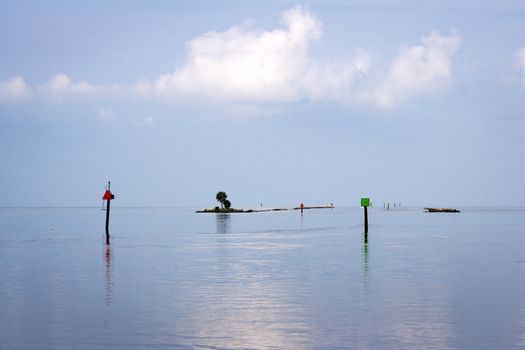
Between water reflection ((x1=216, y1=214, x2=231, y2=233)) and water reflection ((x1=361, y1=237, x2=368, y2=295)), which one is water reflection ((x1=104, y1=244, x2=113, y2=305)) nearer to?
water reflection ((x1=361, y1=237, x2=368, y2=295))

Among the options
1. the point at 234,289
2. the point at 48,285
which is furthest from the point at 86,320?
the point at 48,285

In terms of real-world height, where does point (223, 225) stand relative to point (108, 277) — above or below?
above

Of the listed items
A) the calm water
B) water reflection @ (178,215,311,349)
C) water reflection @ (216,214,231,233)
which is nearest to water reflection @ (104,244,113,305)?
the calm water

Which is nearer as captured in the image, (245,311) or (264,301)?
(245,311)

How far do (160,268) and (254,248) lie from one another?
58.4 feet

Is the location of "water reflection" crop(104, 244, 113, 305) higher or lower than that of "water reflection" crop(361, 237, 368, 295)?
lower

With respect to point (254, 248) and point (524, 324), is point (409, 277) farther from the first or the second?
point (254, 248)

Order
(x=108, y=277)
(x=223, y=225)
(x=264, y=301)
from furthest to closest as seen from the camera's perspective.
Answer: (x=223, y=225) < (x=108, y=277) < (x=264, y=301)

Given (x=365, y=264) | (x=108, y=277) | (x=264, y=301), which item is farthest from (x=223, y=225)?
(x=264, y=301)

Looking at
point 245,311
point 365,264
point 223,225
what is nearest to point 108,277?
point 245,311

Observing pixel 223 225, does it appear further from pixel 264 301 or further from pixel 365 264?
pixel 264 301

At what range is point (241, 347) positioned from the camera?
18.0m

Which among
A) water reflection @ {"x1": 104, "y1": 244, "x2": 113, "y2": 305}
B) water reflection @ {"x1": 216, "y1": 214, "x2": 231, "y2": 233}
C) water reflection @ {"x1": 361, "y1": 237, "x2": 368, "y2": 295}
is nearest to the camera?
water reflection @ {"x1": 104, "y1": 244, "x2": 113, "y2": 305}

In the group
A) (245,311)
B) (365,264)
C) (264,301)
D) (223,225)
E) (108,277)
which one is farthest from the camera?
(223,225)
